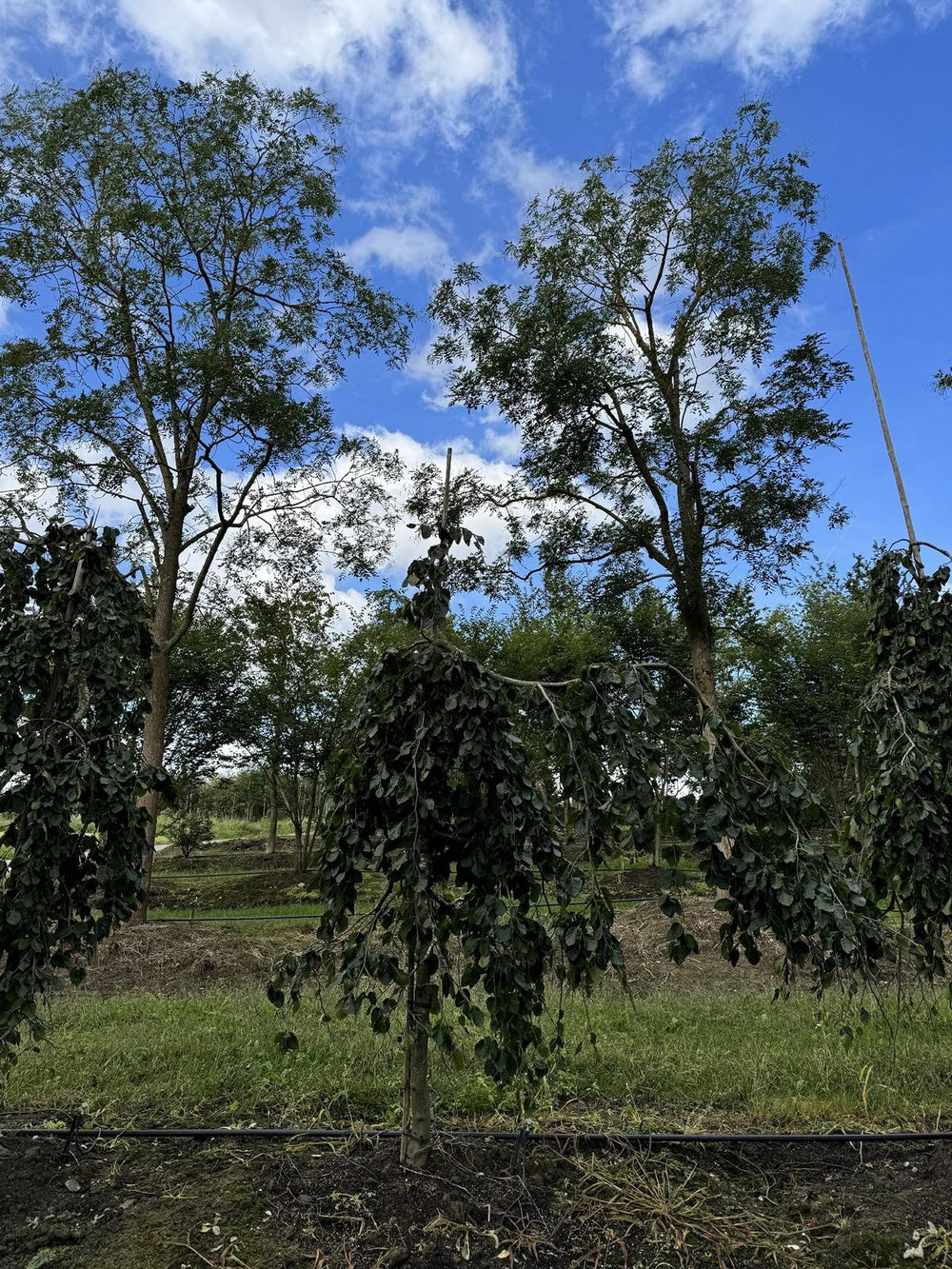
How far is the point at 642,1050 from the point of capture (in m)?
3.90

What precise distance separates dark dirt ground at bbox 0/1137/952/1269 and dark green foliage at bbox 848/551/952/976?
1.00 metres

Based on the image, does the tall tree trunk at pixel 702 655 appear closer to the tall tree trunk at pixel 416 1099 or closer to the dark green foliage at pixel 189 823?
the tall tree trunk at pixel 416 1099

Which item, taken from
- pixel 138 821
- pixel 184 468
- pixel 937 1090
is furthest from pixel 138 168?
pixel 937 1090

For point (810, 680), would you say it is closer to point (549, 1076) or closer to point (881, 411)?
point (881, 411)

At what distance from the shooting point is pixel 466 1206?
2318 mm

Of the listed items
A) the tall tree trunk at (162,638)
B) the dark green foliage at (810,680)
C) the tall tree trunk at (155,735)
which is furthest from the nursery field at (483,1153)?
the dark green foliage at (810,680)

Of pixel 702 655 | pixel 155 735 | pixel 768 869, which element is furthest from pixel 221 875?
pixel 768 869

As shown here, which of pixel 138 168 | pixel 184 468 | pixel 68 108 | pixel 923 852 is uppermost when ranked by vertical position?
pixel 68 108

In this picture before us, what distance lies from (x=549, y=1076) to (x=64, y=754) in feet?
7.81

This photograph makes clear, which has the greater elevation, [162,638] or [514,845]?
[162,638]

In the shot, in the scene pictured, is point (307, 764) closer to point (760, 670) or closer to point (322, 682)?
point (322, 682)

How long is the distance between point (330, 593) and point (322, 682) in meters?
1.86

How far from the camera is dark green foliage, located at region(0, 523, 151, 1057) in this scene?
2461mm

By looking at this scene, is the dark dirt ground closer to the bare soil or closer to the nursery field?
Answer: the nursery field
